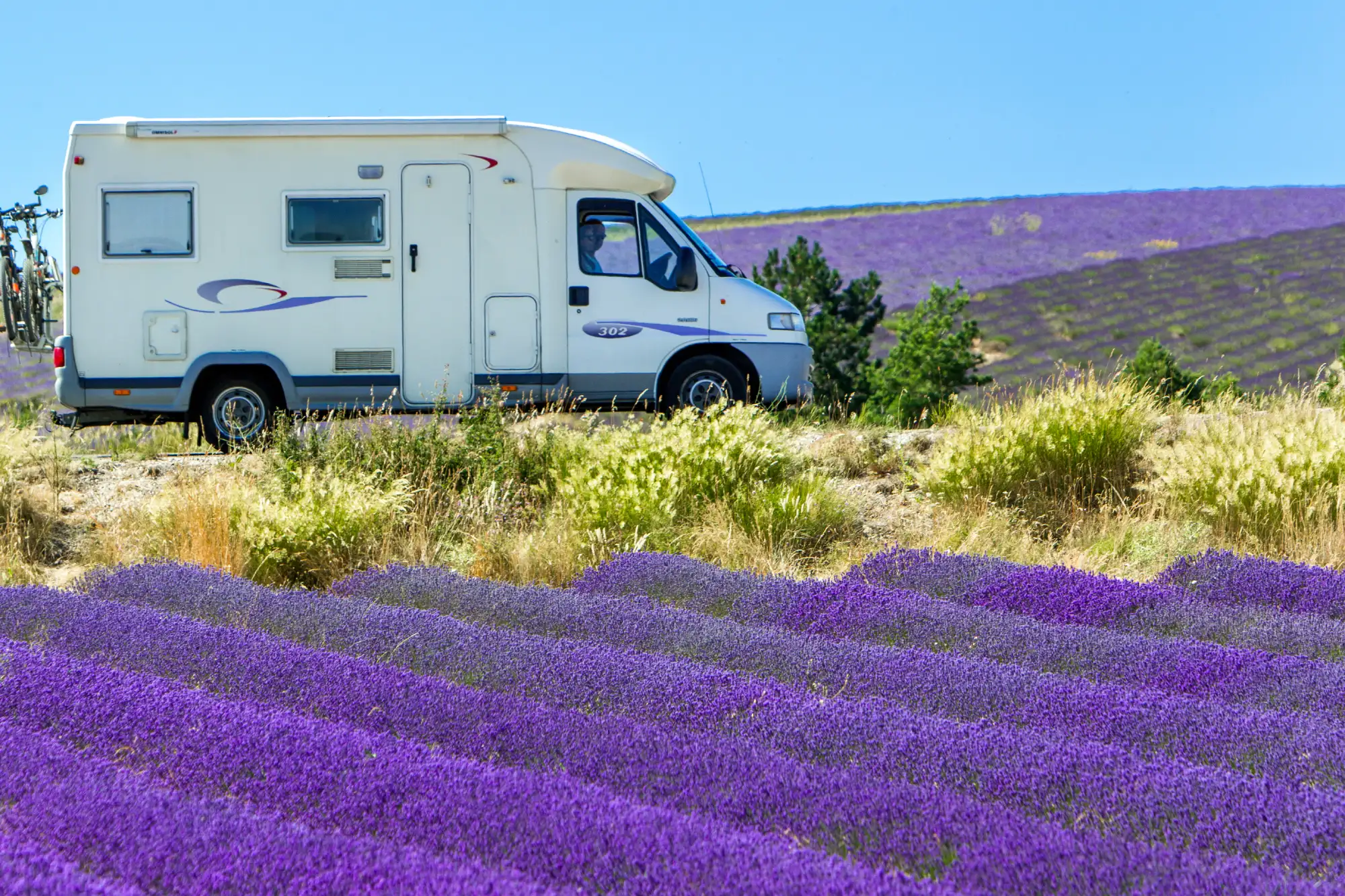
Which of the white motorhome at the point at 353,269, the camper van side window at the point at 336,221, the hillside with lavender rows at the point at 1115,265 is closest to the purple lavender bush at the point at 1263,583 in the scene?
the white motorhome at the point at 353,269

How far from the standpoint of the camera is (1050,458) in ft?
26.0

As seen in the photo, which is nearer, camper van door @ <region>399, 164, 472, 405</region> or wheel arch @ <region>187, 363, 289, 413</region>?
camper van door @ <region>399, 164, 472, 405</region>

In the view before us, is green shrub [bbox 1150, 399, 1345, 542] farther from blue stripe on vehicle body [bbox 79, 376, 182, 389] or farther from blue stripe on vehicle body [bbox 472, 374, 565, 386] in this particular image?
blue stripe on vehicle body [bbox 79, 376, 182, 389]

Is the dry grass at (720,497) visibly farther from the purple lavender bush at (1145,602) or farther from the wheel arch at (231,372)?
the wheel arch at (231,372)

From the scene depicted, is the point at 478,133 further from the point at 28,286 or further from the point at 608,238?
the point at 28,286

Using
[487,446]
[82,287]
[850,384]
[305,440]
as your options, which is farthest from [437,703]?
[850,384]

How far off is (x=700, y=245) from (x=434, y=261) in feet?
7.08

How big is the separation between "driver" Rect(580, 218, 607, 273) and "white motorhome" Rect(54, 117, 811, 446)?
0.03m

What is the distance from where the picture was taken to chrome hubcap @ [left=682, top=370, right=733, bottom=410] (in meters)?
10.3

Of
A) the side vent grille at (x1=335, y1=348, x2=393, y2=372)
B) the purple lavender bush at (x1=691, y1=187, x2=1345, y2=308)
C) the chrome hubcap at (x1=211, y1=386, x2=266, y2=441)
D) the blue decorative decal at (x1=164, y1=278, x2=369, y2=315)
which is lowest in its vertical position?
the chrome hubcap at (x1=211, y1=386, x2=266, y2=441)

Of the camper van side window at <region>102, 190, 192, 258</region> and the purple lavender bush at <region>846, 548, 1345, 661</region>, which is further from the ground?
the camper van side window at <region>102, 190, 192, 258</region>

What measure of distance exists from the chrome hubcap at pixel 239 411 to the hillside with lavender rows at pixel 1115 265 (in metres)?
11.6

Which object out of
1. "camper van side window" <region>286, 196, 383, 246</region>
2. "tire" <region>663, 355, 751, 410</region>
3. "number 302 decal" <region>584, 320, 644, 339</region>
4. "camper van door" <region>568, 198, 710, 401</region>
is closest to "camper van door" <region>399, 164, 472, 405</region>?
"camper van side window" <region>286, 196, 383, 246</region>

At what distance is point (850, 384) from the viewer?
16.8 meters
